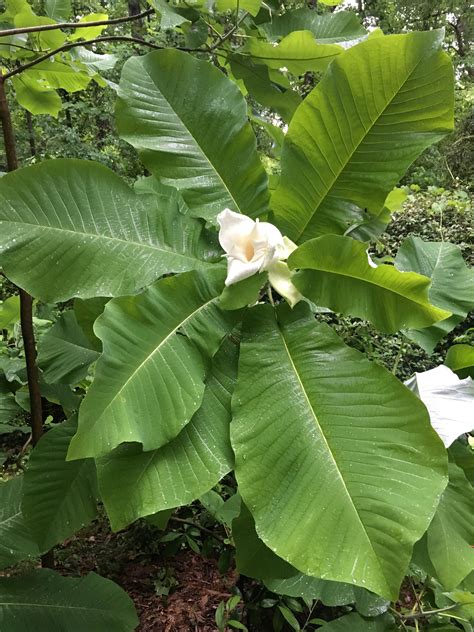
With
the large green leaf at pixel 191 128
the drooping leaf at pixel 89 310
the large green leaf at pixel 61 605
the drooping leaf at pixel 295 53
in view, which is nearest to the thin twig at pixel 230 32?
the drooping leaf at pixel 295 53

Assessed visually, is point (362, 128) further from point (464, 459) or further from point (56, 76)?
point (56, 76)

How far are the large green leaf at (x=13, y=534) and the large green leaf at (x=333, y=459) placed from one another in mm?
692

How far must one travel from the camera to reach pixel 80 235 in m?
0.74

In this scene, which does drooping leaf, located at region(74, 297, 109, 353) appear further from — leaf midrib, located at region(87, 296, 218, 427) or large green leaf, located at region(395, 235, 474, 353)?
large green leaf, located at region(395, 235, 474, 353)

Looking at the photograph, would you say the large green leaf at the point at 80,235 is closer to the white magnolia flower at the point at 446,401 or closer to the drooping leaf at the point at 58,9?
the white magnolia flower at the point at 446,401

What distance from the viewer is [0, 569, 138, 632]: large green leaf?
1043 millimetres

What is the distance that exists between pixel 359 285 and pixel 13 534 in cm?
96

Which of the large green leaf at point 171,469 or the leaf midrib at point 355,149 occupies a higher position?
the leaf midrib at point 355,149

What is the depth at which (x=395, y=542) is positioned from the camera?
54 centimetres

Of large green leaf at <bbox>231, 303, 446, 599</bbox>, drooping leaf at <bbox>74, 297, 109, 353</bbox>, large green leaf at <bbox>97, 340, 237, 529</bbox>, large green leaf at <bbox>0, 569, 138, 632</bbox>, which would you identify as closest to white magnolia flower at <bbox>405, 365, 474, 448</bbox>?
large green leaf at <bbox>231, 303, 446, 599</bbox>

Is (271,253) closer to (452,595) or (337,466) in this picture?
(337,466)

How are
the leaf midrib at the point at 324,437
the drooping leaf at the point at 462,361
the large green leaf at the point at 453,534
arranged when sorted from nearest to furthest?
the leaf midrib at the point at 324,437 < the large green leaf at the point at 453,534 < the drooping leaf at the point at 462,361

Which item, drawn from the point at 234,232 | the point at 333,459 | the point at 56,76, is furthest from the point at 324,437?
the point at 56,76

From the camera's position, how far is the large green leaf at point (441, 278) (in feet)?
3.43
